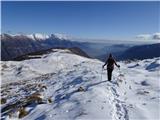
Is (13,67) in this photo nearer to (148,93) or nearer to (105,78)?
(105,78)

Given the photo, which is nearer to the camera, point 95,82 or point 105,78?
point 95,82

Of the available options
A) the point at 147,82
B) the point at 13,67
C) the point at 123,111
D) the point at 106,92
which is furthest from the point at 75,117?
the point at 13,67

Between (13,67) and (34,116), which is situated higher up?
(34,116)

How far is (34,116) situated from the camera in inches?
746

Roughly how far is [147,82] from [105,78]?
13.3 feet

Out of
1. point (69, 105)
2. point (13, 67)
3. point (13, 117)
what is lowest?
point (13, 67)

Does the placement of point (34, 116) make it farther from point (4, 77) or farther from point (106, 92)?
point (4, 77)

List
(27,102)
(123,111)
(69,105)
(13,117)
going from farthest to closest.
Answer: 1. (27,102)
2. (13,117)
3. (69,105)
4. (123,111)

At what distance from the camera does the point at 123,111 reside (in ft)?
56.0

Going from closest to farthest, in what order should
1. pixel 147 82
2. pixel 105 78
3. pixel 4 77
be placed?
pixel 147 82 < pixel 105 78 < pixel 4 77

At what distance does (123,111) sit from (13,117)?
816cm

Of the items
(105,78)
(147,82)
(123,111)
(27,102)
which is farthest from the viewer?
(105,78)

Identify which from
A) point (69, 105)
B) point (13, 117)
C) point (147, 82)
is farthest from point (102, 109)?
point (147, 82)

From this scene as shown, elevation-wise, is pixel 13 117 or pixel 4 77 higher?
pixel 13 117
